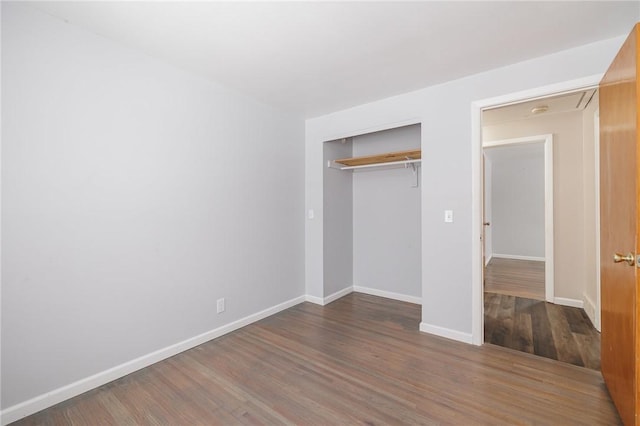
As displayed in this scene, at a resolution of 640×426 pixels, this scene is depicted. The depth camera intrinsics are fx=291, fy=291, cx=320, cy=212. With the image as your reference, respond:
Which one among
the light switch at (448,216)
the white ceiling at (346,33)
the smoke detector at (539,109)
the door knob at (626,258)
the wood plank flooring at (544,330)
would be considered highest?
the white ceiling at (346,33)

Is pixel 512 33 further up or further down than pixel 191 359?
further up

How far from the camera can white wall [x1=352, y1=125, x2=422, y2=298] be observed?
382 cm

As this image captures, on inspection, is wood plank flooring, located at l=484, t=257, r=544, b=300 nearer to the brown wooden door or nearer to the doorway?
the doorway

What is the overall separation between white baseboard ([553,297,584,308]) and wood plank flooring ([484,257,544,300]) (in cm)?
23

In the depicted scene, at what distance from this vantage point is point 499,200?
730 cm

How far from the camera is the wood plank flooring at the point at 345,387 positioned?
175 centimetres

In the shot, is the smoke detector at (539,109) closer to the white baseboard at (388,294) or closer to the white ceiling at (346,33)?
the white ceiling at (346,33)

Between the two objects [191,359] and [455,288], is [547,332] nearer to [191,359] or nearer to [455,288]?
[455,288]

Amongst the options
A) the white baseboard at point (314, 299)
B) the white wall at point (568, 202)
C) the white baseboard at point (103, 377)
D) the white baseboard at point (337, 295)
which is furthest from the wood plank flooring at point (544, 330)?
the white baseboard at point (103, 377)

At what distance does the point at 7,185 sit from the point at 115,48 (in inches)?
46.6

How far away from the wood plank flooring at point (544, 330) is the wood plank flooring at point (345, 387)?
20cm

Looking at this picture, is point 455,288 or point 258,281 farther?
point 258,281

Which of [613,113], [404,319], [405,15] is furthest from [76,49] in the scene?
[404,319]

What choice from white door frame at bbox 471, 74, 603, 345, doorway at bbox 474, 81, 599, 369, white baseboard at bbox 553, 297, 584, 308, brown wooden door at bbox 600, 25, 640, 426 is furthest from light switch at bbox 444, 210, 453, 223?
white baseboard at bbox 553, 297, 584, 308
